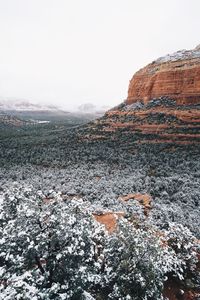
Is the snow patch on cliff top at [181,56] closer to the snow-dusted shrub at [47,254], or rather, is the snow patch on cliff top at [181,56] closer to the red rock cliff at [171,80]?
the red rock cliff at [171,80]

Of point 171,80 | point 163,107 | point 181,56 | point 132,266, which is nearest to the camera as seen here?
point 132,266

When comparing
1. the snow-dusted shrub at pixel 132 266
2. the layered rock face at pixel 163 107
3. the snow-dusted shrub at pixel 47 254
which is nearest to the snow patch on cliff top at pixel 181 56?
the layered rock face at pixel 163 107

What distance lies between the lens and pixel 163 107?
193 ft

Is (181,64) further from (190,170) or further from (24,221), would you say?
(24,221)

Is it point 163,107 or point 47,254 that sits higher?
point 163,107

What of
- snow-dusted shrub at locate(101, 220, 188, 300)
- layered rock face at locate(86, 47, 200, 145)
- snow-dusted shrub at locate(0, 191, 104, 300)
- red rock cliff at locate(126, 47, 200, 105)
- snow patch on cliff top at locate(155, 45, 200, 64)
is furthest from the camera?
snow patch on cliff top at locate(155, 45, 200, 64)

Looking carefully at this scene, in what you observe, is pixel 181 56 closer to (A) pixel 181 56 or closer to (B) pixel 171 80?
(A) pixel 181 56

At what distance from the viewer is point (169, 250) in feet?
49.8

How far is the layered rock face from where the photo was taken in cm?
5269

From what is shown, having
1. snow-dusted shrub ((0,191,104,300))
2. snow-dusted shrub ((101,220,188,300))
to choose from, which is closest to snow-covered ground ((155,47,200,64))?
snow-dusted shrub ((101,220,188,300))

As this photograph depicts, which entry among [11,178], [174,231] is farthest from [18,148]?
[174,231]

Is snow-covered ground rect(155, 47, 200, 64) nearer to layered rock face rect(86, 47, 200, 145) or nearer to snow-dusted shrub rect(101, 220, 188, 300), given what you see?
layered rock face rect(86, 47, 200, 145)

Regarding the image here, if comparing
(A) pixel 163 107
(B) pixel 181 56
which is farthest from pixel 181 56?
(A) pixel 163 107

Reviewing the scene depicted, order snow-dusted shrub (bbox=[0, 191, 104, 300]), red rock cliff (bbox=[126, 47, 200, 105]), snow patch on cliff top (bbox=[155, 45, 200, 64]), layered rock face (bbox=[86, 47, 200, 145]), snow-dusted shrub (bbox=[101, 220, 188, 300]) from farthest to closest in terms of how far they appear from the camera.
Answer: snow patch on cliff top (bbox=[155, 45, 200, 64]) → red rock cliff (bbox=[126, 47, 200, 105]) → layered rock face (bbox=[86, 47, 200, 145]) → snow-dusted shrub (bbox=[101, 220, 188, 300]) → snow-dusted shrub (bbox=[0, 191, 104, 300])
